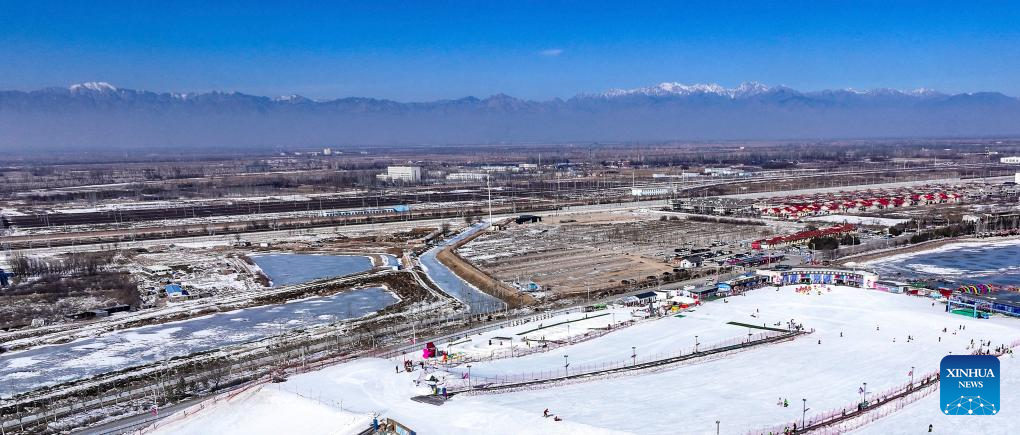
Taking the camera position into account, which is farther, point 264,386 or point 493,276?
point 493,276

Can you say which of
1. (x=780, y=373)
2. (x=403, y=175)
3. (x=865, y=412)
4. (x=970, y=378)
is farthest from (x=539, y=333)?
(x=403, y=175)

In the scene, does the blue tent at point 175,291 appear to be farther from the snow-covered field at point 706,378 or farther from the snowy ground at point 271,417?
the snowy ground at point 271,417

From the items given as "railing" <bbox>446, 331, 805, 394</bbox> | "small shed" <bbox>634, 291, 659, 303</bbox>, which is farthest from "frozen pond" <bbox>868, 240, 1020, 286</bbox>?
"railing" <bbox>446, 331, 805, 394</bbox>

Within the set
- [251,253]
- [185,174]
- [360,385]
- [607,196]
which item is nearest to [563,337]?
[360,385]

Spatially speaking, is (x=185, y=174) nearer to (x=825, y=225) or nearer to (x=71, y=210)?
(x=71, y=210)

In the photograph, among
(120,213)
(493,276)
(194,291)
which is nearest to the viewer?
(194,291)

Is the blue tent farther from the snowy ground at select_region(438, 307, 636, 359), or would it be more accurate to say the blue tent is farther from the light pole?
the light pole
